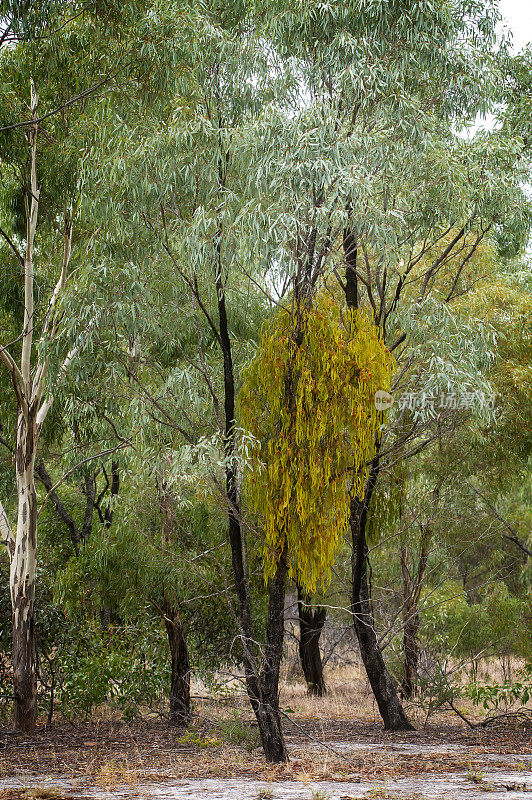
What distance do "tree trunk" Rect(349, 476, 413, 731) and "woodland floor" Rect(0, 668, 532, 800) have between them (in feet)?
0.81

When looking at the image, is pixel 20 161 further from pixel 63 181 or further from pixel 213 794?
pixel 213 794

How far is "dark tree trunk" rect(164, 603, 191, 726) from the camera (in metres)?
9.81

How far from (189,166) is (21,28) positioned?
2.39 metres

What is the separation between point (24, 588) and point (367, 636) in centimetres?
391

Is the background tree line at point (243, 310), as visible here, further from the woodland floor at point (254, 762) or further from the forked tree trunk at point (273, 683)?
the woodland floor at point (254, 762)

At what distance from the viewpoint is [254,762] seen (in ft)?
22.2

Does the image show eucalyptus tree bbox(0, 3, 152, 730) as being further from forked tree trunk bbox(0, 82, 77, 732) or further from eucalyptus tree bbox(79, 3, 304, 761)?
eucalyptus tree bbox(79, 3, 304, 761)

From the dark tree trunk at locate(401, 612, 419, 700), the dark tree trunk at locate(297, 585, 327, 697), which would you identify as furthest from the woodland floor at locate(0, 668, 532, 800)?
the dark tree trunk at locate(297, 585, 327, 697)

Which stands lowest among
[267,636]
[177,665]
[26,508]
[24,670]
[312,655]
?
[312,655]

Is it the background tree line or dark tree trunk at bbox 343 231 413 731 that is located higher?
the background tree line

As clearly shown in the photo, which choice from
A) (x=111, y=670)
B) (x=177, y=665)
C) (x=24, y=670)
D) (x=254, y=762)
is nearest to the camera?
(x=254, y=762)

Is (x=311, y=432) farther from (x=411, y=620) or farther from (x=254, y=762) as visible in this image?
(x=411, y=620)

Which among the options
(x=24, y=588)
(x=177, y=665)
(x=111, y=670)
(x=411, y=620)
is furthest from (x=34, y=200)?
(x=411, y=620)

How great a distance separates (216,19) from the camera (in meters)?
7.79
